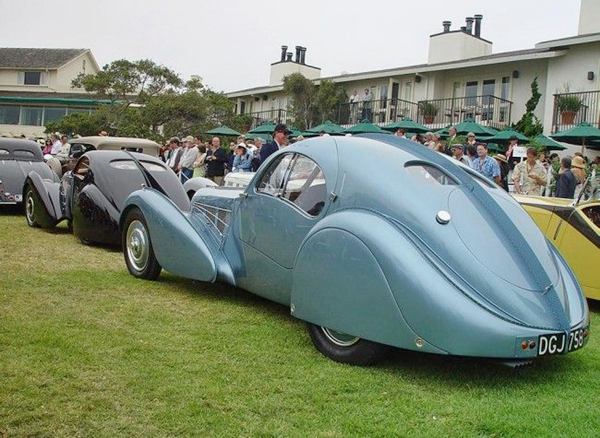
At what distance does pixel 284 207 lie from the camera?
17.9 feet

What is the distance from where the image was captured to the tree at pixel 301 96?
33.8 m

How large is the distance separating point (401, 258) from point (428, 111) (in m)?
25.3

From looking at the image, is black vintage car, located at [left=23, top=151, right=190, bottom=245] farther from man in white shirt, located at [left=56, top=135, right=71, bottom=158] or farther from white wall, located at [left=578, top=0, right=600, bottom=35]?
white wall, located at [left=578, top=0, right=600, bottom=35]

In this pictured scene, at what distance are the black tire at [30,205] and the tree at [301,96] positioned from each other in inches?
892

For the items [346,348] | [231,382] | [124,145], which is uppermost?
[124,145]

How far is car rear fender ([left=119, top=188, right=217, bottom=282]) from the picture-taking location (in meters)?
6.25

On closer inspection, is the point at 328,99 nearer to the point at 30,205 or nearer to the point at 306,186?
the point at 30,205

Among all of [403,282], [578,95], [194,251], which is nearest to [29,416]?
[403,282]

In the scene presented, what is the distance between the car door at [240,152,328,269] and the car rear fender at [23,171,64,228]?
19.9 ft

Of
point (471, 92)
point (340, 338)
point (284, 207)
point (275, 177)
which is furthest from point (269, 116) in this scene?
point (340, 338)

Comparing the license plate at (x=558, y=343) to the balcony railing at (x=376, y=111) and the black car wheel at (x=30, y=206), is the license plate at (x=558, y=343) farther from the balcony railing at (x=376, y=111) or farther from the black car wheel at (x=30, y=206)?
the balcony railing at (x=376, y=111)

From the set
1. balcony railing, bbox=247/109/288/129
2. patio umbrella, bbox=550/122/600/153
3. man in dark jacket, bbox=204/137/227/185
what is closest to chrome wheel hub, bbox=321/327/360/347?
man in dark jacket, bbox=204/137/227/185

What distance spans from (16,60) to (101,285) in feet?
196

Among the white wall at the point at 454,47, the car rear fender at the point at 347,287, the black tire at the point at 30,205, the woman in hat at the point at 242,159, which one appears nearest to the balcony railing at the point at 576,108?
the white wall at the point at 454,47
